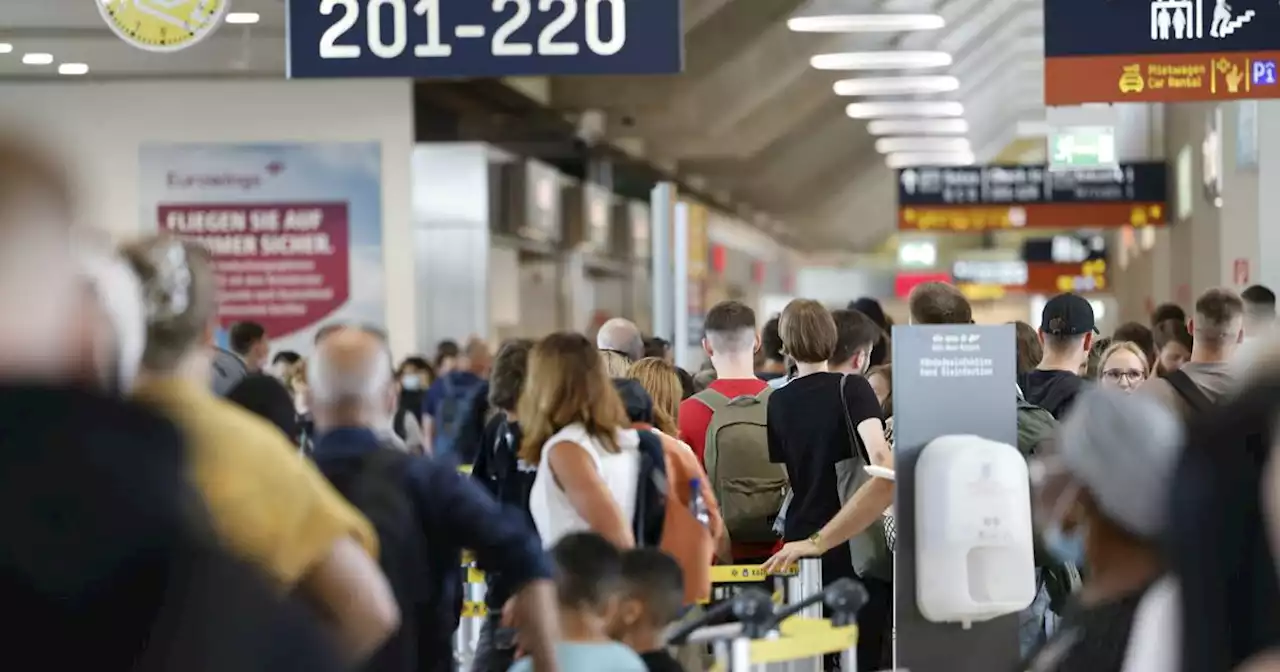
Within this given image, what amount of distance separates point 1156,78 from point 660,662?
7.12 metres

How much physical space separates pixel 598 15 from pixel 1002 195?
16999mm

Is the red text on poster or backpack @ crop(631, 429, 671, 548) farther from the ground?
the red text on poster

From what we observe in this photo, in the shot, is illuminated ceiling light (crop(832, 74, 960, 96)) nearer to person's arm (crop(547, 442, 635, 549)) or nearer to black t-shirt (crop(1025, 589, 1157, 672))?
person's arm (crop(547, 442, 635, 549))

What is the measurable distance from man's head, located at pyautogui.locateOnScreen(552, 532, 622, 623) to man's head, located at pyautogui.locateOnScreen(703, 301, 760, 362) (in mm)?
3205

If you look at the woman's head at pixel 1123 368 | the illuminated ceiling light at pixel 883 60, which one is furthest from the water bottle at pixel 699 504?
the illuminated ceiling light at pixel 883 60

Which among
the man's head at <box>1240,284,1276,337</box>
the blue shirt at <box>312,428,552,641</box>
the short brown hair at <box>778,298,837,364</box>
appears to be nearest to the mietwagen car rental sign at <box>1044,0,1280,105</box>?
the man's head at <box>1240,284,1276,337</box>

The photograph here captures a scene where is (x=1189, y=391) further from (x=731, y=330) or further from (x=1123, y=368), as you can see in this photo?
(x=1123, y=368)

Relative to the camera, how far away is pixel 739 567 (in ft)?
23.1

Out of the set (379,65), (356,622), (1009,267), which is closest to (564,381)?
(356,622)

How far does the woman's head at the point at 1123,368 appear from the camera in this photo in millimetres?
8555

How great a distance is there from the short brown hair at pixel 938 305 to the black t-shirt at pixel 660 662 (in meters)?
2.86

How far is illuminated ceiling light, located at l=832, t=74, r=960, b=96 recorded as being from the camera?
21.7 m

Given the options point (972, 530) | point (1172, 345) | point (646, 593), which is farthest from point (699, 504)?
point (1172, 345)

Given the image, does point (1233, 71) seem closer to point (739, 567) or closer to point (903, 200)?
point (739, 567)
